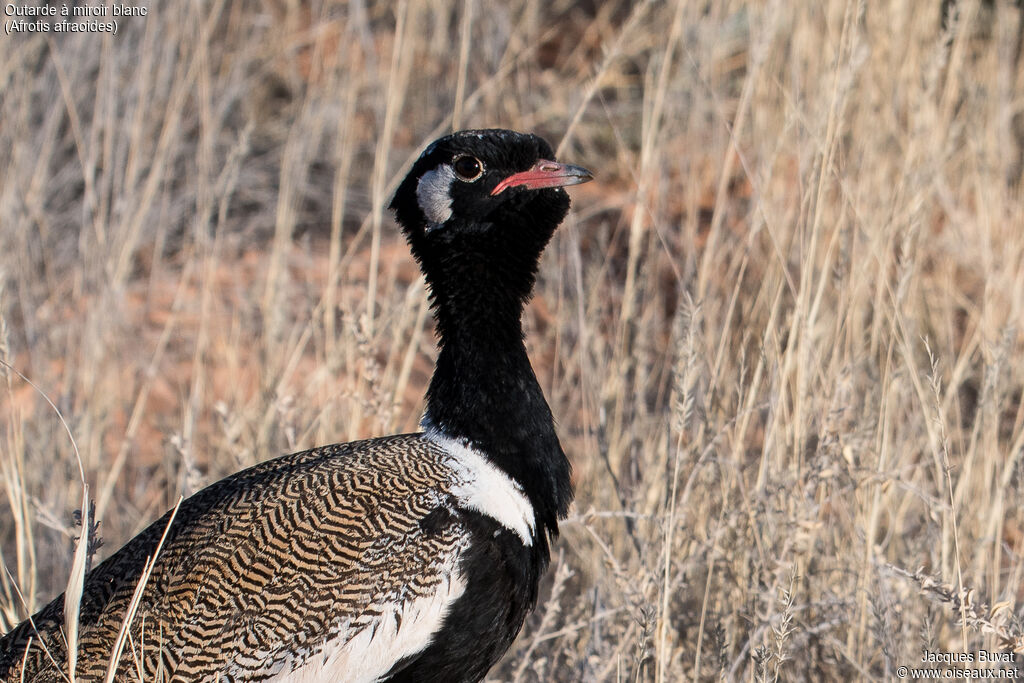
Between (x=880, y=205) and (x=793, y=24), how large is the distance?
1.04 m

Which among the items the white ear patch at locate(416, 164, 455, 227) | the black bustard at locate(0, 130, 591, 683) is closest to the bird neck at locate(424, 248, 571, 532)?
the black bustard at locate(0, 130, 591, 683)

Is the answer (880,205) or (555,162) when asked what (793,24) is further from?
(555,162)

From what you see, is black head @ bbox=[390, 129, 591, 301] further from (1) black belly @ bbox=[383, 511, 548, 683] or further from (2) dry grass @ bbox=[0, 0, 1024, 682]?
(1) black belly @ bbox=[383, 511, 548, 683]

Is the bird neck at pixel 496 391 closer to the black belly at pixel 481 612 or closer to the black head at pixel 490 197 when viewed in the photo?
the black head at pixel 490 197

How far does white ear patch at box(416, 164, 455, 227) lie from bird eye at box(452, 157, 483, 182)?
0.06 ft

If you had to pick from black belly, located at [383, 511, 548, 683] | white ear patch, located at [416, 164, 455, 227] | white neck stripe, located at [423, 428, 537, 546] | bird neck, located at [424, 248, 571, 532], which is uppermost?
white ear patch, located at [416, 164, 455, 227]

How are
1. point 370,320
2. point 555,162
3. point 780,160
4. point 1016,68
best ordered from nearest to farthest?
point 555,162 → point 370,320 → point 780,160 → point 1016,68

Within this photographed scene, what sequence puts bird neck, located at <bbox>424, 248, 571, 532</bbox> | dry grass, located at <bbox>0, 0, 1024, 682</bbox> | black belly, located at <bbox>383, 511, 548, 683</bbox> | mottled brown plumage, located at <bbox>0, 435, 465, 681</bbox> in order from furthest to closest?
dry grass, located at <bbox>0, 0, 1024, 682</bbox> < bird neck, located at <bbox>424, 248, 571, 532</bbox> < black belly, located at <bbox>383, 511, 548, 683</bbox> < mottled brown plumage, located at <bbox>0, 435, 465, 681</bbox>

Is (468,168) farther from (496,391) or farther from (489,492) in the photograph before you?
(489,492)

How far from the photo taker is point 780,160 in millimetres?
4766

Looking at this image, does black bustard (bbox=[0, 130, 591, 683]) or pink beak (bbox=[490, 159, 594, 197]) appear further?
pink beak (bbox=[490, 159, 594, 197])

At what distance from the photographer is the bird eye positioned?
2.50 meters

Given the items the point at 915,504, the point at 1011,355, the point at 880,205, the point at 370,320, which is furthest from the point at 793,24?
the point at 370,320


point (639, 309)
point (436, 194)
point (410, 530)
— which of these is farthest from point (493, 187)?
point (639, 309)
